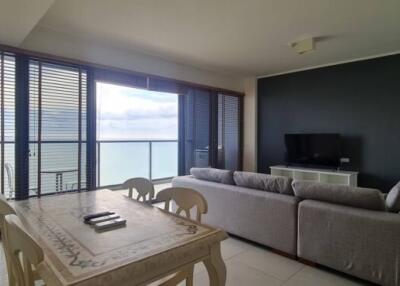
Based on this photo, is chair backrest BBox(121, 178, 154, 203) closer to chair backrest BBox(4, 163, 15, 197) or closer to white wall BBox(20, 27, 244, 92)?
chair backrest BBox(4, 163, 15, 197)

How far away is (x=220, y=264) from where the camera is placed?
1.38m

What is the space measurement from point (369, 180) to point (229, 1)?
384 cm

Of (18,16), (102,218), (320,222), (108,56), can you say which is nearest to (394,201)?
(320,222)

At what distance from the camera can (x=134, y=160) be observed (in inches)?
234

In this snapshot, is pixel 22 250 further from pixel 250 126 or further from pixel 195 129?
pixel 250 126

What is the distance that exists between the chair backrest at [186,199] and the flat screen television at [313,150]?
3.82 metres

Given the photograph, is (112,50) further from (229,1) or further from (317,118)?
(317,118)

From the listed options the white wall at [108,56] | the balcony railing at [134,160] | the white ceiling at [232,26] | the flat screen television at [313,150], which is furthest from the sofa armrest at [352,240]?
the balcony railing at [134,160]

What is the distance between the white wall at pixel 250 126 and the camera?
609cm

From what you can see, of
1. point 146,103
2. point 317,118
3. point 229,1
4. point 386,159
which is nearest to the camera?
point 229,1

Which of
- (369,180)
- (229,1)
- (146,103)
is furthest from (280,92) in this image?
(229,1)

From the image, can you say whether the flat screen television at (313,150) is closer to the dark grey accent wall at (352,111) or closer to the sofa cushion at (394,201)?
the dark grey accent wall at (352,111)

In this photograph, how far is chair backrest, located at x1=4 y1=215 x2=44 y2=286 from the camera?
98cm

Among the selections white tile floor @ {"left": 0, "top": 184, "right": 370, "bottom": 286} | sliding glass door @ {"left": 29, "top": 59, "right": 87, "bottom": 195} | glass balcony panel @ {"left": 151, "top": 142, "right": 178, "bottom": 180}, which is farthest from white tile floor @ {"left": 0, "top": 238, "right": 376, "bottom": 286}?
glass balcony panel @ {"left": 151, "top": 142, "right": 178, "bottom": 180}
